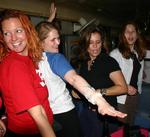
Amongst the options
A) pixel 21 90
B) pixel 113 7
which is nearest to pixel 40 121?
pixel 21 90

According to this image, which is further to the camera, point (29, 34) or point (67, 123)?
point (67, 123)

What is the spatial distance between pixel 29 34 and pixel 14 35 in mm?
82

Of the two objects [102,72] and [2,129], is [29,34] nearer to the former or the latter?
[2,129]

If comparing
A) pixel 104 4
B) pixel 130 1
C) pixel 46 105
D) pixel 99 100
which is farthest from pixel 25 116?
pixel 130 1

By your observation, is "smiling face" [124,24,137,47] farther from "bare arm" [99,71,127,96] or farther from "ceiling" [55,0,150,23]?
"ceiling" [55,0,150,23]

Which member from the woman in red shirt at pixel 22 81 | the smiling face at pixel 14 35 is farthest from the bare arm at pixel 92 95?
the smiling face at pixel 14 35

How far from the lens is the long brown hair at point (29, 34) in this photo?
1252 millimetres

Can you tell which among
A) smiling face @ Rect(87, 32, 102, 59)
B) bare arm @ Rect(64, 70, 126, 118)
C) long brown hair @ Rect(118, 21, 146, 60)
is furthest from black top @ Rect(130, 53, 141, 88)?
bare arm @ Rect(64, 70, 126, 118)

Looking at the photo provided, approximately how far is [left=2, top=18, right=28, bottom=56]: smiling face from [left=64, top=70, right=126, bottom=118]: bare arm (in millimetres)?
278

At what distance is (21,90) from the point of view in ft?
3.62

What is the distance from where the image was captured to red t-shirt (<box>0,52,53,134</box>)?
1105 mm

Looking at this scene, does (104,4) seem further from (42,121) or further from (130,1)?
(42,121)

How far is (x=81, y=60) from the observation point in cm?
212

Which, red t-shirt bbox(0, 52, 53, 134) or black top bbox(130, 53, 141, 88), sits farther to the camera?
black top bbox(130, 53, 141, 88)
